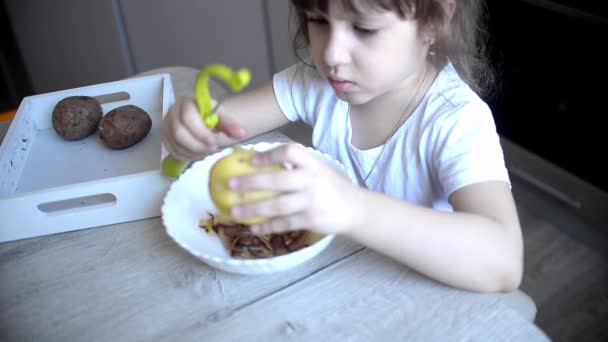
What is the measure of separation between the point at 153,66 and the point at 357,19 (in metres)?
1.68

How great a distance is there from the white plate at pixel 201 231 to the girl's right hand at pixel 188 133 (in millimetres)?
25

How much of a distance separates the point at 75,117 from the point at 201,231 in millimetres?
351

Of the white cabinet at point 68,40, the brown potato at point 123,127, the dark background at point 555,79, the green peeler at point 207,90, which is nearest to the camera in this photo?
the green peeler at point 207,90

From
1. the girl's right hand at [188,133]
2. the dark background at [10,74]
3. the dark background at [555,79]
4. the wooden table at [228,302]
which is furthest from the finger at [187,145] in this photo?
the dark background at [10,74]

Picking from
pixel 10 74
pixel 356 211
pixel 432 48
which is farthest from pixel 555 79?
pixel 10 74

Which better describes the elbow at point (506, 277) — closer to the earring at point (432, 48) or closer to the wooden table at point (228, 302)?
the wooden table at point (228, 302)

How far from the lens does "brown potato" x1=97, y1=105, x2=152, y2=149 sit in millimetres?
807

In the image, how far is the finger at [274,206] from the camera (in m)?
0.49

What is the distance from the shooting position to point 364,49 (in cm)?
67

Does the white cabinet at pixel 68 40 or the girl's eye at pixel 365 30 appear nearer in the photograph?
the girl's eye at pixel 365 30

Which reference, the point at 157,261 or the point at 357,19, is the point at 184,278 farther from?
the point at 357,19

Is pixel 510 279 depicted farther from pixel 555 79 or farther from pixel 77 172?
pixel 555 79

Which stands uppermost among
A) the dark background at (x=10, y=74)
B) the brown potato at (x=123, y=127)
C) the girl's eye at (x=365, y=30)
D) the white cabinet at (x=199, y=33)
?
the girl's eye at (x=365, y=30)

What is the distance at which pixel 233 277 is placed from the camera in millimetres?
591
